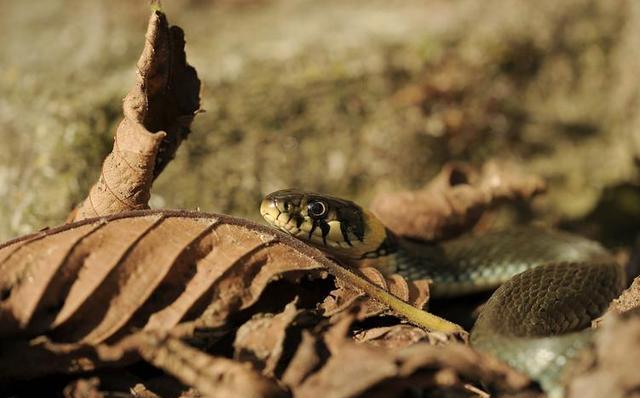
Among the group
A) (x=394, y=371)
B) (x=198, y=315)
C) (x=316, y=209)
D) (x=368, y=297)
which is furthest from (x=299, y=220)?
(x=394, y=371)

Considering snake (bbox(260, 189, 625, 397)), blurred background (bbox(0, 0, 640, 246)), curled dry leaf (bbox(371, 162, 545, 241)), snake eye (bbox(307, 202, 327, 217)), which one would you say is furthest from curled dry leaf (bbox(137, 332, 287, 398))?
blurred background (bbox(0, 0, 640, 246))

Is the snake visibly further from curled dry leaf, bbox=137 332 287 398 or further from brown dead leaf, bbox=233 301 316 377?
curled dry leaf, bbox=137 332 287 398

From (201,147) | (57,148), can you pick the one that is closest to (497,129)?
(201,147)

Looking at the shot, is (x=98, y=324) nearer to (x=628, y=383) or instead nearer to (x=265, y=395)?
(x=265, y=395)

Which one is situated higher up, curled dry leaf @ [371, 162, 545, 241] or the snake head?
the snake head

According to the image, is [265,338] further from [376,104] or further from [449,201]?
[376,104]

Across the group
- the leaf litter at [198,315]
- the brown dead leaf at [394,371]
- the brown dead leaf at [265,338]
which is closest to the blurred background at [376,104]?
the leaf litter at [198,315]
